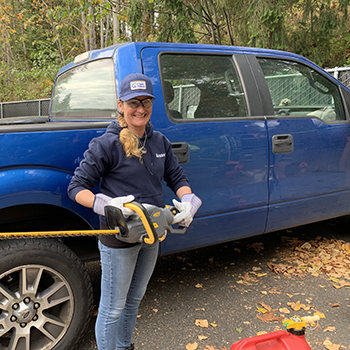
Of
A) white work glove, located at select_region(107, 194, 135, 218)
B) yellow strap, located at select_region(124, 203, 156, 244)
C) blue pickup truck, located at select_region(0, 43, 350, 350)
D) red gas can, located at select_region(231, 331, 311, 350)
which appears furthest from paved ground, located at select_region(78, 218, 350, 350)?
white work glove, located at select_region(107, 194, 135, 218)

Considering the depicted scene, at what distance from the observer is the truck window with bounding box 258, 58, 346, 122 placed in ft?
11.5

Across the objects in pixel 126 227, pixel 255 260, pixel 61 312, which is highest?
pixel 126 227

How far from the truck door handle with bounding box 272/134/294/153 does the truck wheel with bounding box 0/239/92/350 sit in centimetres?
184

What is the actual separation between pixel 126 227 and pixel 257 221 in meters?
1.71

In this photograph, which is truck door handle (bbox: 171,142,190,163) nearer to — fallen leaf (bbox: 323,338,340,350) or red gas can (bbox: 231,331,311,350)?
red gas can (bbox: 231,331,311,350)

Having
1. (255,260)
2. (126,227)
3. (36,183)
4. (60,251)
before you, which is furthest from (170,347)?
(255,260)

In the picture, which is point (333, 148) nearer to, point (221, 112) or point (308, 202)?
point (308, 202)

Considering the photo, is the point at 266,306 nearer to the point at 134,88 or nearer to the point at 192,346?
the point at 192,346

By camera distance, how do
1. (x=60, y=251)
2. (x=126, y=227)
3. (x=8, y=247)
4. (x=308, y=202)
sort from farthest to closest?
(x=308, y=202), (x=60, y=251), (x=8, y=247), (x=126, y=227)

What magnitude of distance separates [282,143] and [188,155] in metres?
0.95

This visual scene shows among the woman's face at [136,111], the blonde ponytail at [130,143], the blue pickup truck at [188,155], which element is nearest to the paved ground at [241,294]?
the blue pickup truck at [188,155]

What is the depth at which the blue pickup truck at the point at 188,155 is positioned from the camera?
2.16 meters

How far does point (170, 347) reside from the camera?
8.25 ft

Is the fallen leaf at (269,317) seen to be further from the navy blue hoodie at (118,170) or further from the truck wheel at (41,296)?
the navy blue hoodie at (118,170)
